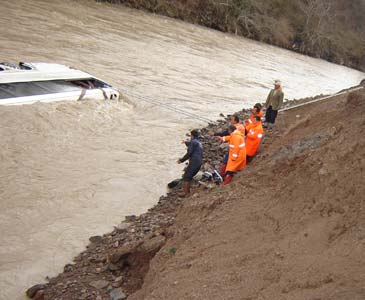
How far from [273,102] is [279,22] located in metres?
39.9

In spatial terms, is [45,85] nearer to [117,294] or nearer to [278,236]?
[117,294]

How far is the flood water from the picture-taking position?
795 cm

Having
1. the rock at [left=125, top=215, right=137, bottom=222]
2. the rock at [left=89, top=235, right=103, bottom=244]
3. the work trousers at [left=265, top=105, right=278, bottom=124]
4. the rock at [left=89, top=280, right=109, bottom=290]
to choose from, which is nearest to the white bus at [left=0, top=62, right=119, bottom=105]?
the work trousers at [left=265, top=105, right=278, bottom=124]

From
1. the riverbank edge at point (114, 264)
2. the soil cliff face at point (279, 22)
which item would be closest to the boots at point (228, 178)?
the riverbank edge at point (114, 264)

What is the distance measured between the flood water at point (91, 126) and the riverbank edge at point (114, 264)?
11.5 inches

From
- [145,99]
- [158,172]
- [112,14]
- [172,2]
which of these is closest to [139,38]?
[112,14]

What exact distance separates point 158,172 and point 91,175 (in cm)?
183

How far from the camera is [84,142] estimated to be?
39.0 ft

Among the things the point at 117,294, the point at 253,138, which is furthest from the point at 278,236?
the point at 253,138

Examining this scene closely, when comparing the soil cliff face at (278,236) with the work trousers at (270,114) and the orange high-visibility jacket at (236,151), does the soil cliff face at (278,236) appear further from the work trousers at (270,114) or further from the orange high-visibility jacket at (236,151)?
the work trousers at (270,114)

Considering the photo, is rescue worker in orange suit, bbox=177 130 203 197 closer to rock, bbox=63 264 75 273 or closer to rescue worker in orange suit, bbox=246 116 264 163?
rescue worker in orange suit, bbox=246 116 264 163

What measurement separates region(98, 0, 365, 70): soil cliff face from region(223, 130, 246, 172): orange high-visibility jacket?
29576mm

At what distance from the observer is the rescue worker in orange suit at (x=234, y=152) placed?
898 cm

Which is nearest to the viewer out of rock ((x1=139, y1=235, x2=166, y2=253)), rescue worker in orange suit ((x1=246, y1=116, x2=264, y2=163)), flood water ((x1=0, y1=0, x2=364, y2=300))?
rock ((x1=139, y1=235, x2=166, y2=253))
